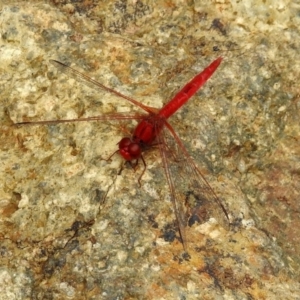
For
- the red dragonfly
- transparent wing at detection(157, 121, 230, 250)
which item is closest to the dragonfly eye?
the red dragonfly

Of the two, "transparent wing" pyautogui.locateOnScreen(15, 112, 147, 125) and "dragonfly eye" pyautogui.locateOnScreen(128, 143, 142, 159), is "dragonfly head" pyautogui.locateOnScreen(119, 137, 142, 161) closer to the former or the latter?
"dragonfly eye" pyautogui.locateOnScreen(128, 143, 142, 159)

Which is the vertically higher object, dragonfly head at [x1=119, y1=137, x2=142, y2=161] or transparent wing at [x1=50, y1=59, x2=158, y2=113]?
transparent wing at [x1=50, y1=59, x2=158, y2=113]

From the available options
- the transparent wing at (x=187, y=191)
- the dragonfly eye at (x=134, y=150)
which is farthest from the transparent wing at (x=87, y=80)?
the dragonfly eye at (x=134, y=150)

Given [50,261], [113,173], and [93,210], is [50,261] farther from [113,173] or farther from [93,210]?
[113,173]

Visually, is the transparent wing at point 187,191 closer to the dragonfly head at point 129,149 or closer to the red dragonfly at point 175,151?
the red dragonfly at point 175,151

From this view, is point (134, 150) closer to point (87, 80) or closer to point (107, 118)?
point (107, 118)

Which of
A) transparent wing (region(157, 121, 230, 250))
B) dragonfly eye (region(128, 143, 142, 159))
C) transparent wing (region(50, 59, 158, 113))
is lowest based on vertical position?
transparent wing (region(157, 121, 230, 250))

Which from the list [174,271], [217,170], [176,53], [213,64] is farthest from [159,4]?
[174,271]
